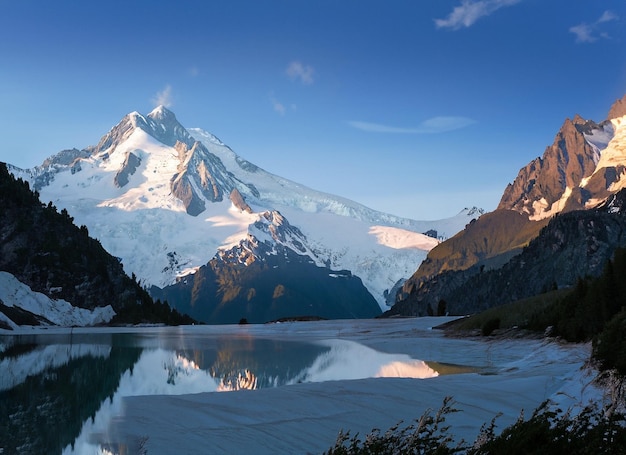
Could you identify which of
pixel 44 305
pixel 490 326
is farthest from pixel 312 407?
pixel 44 305

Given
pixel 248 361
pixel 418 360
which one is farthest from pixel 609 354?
pixel 248 361

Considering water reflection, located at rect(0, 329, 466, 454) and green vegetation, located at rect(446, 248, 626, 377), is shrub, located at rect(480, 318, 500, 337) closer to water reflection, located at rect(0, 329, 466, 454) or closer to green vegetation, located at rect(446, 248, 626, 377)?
green vegetation, located at rect(446, 248, 626, 377)

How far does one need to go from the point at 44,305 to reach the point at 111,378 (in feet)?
454

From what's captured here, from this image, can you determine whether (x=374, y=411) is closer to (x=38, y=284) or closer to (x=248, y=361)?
(x=248, y=361)

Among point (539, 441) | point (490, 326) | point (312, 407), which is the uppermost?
point (539, 441)

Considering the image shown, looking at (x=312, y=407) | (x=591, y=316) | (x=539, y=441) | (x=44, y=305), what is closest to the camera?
(x=539, y=441)

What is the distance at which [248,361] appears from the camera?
54.9 meters

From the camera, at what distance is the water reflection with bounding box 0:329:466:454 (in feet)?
76.0

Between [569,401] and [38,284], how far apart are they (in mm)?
186822

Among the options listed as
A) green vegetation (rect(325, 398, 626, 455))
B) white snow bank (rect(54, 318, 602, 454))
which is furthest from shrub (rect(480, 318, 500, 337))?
green vegetation (rect(325, 398, 626, 455))

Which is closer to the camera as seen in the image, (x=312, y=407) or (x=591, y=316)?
(x=312, y=407)

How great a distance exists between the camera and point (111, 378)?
41.8m

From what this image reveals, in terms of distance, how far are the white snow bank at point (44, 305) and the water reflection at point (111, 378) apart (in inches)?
3377

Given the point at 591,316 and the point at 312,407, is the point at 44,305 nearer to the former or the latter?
the point at 591,316
